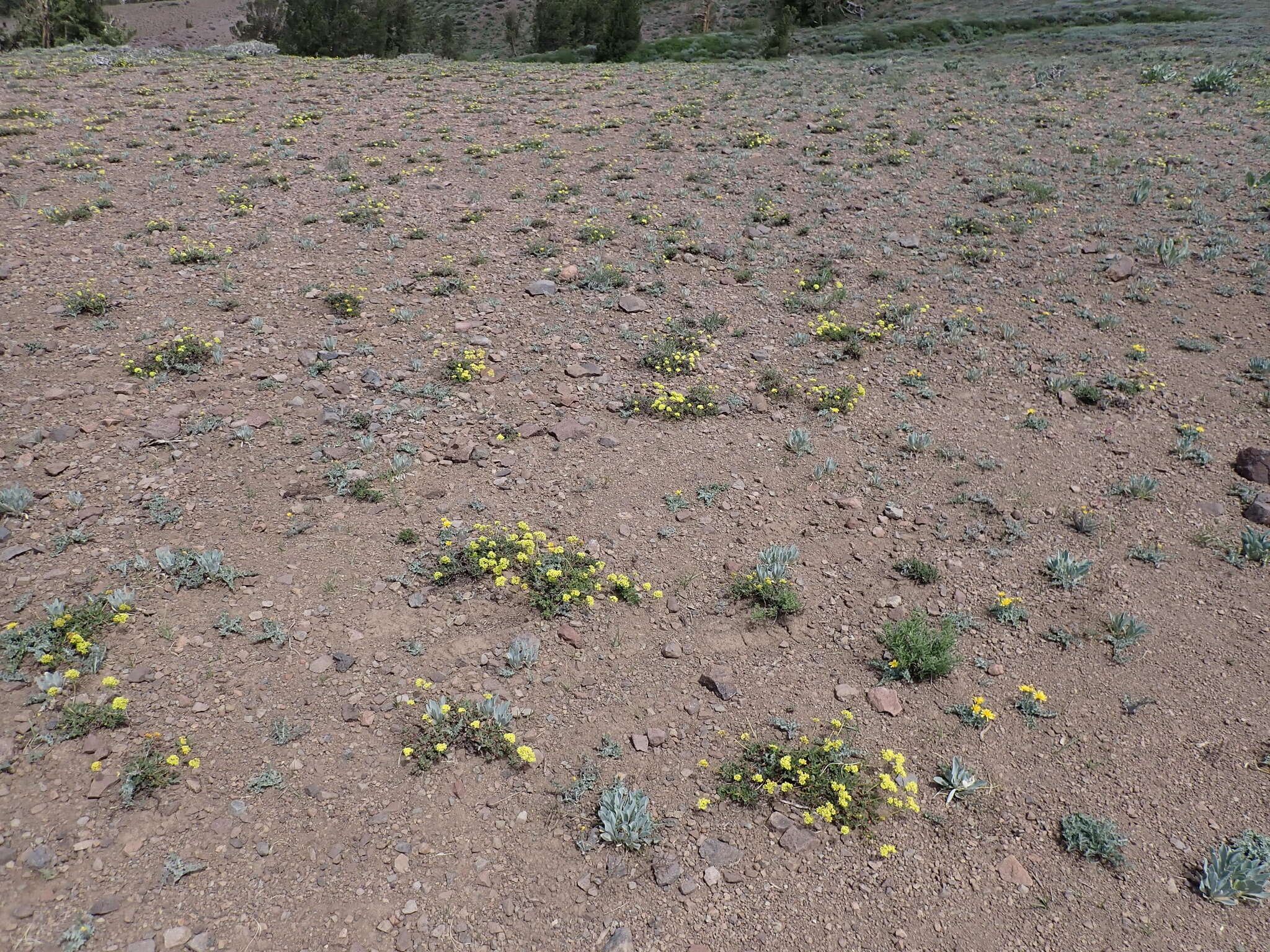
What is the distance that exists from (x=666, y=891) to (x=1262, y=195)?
642 inches

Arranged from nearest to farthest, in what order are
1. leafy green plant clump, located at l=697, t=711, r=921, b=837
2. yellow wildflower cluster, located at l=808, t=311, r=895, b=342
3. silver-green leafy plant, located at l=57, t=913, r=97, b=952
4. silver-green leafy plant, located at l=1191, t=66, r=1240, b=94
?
silver-green leafy plant, located at l=57, t=913, r=97, b=952 → leafy green plant clump, located at l=697, t=711, r=921, b=837 → yellow wildflower cluster, located at l=808, t=311, r=895, b=342 → silver-green leafy plant, located at l=1191, t=66, r=1240, b=94

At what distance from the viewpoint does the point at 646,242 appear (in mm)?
11758

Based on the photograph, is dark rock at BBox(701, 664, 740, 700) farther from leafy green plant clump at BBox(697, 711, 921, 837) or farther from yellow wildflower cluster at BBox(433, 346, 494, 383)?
yellow wildflower cluster at BBox(433, 346, 494, 383)

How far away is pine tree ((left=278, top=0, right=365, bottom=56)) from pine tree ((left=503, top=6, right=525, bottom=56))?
1259 centimetres

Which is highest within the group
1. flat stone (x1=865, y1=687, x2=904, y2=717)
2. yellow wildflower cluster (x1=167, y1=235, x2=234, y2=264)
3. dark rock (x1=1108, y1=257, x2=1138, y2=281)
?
yellow wildflower cluster (x1=167, y1=235, x2=234, y2=264)

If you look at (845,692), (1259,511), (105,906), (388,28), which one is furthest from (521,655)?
(388,28)

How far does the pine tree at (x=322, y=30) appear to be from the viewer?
1441 inches

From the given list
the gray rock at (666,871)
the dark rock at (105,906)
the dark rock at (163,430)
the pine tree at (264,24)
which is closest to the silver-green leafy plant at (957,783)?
the gray rock at (666,871)

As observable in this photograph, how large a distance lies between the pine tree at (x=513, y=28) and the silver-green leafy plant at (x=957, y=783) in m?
54.6

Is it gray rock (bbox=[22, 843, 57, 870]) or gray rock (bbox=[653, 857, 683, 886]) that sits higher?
gray rock (bbox=[22, 843, 57, 870])

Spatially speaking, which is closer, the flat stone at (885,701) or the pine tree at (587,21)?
the flat stone at (885,701)

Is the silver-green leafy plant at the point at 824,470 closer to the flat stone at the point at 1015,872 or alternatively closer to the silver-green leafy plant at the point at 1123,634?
the silver-green leafy plant at the point at 1123,634

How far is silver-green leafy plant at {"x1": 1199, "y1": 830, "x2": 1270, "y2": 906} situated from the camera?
414cm

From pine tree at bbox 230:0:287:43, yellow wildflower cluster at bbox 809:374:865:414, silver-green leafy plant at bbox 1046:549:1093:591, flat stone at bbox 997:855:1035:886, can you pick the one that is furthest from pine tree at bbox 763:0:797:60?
flat stone at bbox 997:855:1035:886
